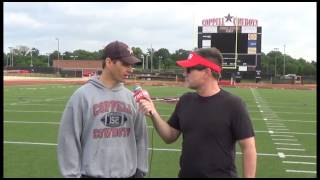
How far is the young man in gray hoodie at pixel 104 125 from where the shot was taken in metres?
3.80

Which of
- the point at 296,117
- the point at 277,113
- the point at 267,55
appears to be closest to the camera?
the point at 296,117

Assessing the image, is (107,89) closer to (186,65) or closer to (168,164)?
(186,65)

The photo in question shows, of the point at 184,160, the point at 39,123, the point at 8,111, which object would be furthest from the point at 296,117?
the point at 184,160

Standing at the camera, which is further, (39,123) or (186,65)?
(39,123)

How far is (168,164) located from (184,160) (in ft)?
15.0

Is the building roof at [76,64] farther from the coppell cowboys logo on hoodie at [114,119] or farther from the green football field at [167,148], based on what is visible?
the coppell cowboys logo on hoodie at [114,119]

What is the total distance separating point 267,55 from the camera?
4966 inches

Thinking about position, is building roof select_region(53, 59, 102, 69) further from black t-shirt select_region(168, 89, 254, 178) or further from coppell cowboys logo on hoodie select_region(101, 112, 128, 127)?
black t-shirt select_region(168, 89, 254, 178)

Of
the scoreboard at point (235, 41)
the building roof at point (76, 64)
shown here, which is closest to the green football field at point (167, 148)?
the scoreboard at point (235, 41)

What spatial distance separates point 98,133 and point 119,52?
59 cm

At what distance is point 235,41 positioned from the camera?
46438mm

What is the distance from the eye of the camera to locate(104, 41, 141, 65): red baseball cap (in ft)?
12.9

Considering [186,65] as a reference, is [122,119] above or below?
below

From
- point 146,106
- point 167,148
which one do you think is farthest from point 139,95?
point 167,148
